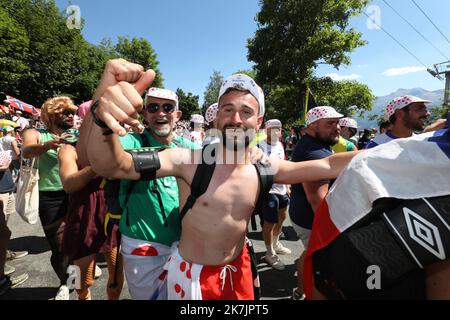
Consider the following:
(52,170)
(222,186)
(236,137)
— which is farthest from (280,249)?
(52,170)

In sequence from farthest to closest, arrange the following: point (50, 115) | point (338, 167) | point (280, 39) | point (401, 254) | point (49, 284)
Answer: point (280, 39) → point (49, 284) → point (50, 115) → point (338, 167) → point (401, 254)

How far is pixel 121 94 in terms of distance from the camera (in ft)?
3.94

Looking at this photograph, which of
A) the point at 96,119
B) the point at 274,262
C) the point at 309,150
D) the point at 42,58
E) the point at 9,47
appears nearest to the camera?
the point at 96,119

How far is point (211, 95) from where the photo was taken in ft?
230

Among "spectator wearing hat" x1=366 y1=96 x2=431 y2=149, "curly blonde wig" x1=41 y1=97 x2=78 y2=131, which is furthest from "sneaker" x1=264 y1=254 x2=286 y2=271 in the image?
"curly blonde wig" x1=41 y1=97 x2=78 y2=131

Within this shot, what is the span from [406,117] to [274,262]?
9.55 ft

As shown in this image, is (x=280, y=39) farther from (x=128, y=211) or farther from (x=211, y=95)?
(x=211, y=95)

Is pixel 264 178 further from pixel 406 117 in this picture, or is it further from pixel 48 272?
pixel 48 272

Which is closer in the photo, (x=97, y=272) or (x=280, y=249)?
(x=97, y=272)

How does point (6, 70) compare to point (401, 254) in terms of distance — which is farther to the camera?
point (6, 70)

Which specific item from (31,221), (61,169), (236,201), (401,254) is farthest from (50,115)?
(401,254)

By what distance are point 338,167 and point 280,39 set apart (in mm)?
23950

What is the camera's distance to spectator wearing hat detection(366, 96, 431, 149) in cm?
354

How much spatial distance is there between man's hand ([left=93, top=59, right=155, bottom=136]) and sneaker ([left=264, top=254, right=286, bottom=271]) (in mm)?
3767
